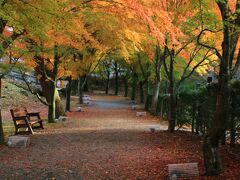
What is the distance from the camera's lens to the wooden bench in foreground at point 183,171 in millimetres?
6763

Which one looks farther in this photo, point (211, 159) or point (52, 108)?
point (52, 108)

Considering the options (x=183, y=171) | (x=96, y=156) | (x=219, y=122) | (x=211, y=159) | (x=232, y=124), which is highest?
(x=219, y=122)

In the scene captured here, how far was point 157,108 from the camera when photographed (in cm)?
2600

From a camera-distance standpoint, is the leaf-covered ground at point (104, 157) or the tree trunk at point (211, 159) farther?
the leaf-covered ground at point (104, 157)

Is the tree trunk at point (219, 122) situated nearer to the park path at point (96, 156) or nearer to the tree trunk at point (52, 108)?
the park path at point (96, 156)

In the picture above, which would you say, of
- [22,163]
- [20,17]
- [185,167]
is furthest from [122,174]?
[20,17]

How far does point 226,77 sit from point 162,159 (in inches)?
120

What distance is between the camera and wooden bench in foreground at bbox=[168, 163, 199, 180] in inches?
266

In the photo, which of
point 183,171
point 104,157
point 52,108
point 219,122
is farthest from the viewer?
point 52,108

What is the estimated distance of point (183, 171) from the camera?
22.4 ft

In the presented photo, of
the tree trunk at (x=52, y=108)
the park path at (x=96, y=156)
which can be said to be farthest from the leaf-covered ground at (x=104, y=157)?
the tree trunk at (x=52, y=108)

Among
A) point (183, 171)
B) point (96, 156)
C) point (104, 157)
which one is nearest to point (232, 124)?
point (183, 171)

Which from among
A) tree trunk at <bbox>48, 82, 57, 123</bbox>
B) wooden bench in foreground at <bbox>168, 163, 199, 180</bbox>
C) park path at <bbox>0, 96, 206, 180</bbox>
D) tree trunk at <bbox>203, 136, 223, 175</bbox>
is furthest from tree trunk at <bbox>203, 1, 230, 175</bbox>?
tree trunk at <bbox>48, 82, 57, 123</bbox>

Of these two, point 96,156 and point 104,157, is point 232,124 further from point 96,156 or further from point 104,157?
point 96,156
